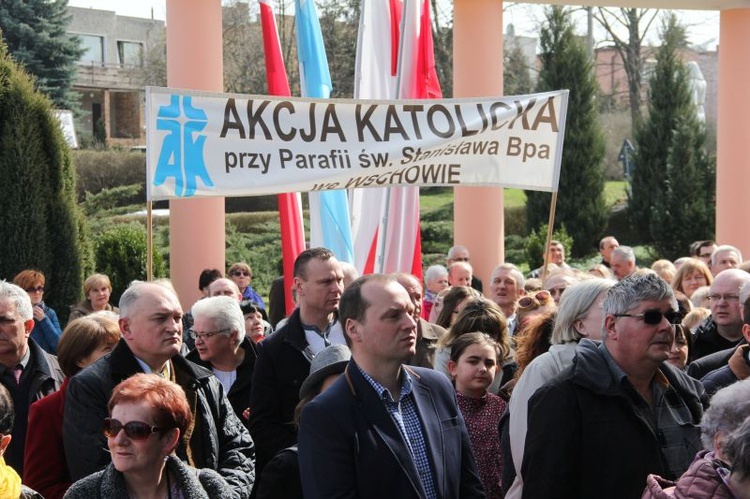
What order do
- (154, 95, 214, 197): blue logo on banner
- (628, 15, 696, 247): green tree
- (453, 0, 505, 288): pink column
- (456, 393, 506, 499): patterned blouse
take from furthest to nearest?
(628, 15, 696, 247): green tree < (453, 0, 505, 288): pink column < (154, 95, 214, 197): blue logo on banner < (456, 393, 506, 499): patterned blouse

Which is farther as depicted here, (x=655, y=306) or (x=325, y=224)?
(x=325, y=224)

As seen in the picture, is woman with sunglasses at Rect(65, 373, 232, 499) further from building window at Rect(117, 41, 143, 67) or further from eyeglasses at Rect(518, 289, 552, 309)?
building window at Rect(117, 41, 143, 67)

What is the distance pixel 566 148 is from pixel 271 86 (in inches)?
600

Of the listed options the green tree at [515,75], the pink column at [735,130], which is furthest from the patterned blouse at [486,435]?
the green tree at [515,75]

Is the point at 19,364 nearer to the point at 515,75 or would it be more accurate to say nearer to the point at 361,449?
the point at 361,449

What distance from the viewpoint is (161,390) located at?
13.9 feet

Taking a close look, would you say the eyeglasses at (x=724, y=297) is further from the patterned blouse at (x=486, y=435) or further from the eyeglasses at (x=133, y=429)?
the eyeglasses at (x=133, y=429)

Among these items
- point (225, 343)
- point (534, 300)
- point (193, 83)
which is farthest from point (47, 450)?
point (193, 83)

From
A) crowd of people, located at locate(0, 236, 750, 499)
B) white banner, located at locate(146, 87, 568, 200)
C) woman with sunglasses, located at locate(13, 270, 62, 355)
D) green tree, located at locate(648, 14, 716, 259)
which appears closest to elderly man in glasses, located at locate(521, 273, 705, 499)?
crowd of people, located at locate(0, 236, 750, 499)

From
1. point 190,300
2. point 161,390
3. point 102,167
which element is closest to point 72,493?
point 161,390

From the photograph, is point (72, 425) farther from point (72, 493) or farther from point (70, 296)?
point (70, 296)

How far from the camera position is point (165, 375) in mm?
5164

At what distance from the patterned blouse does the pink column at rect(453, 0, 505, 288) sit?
9.05 metres

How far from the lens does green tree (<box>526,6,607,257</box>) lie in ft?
84.7
